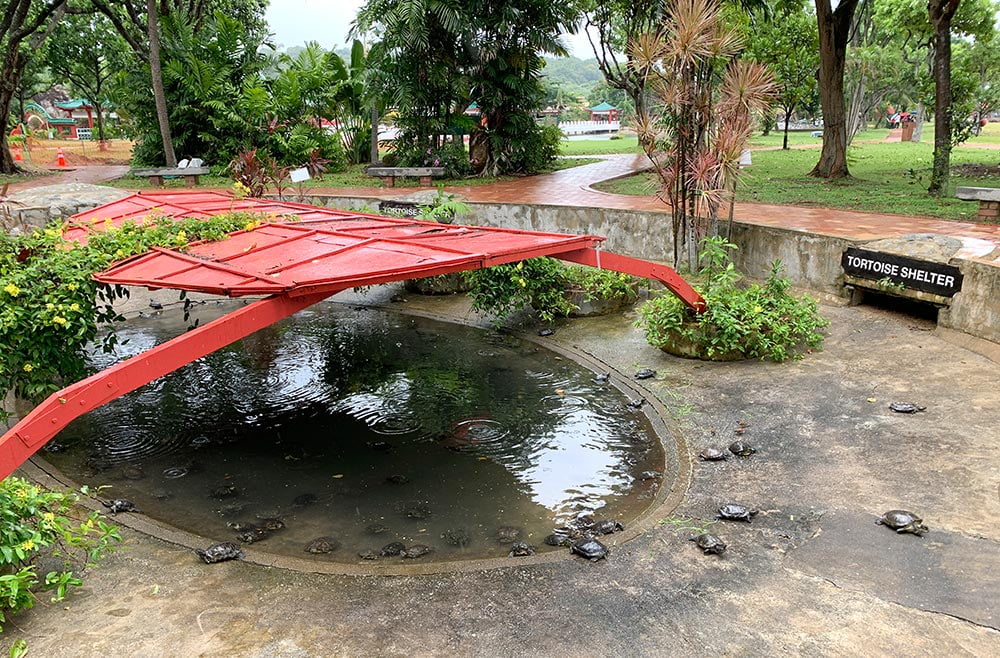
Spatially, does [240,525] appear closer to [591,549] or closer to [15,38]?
[591,549]

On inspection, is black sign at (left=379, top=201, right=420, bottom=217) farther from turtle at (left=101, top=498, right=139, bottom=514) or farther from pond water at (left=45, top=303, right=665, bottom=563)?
turtle at (left=101, top=498, right=139, bottom=514)

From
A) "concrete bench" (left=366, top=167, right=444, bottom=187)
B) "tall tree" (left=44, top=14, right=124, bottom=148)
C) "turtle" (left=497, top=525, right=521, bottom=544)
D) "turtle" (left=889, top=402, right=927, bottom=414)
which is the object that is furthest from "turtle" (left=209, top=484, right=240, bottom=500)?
"tall tree" (left=44, top=14, right=124, bottom=148)

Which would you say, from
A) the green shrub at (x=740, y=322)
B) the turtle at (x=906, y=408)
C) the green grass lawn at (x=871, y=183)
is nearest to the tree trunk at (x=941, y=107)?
the green grass lawn at (x=871, y=183)

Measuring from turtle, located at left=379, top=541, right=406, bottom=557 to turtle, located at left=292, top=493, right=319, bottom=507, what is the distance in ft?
3.23

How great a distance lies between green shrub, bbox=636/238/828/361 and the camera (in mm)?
8070

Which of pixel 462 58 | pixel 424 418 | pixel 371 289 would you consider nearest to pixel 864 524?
pixel 424 418

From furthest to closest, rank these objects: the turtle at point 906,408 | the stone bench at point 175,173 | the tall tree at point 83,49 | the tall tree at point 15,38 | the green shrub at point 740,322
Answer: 1. the tall tree at point 83,49
2. the tall tree at point 15,38
3. the stone bench at point 175,173
4. the green shrub at point 740,322
5. the turtle at point 906,408

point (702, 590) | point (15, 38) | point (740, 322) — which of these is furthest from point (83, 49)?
point (702, 590)

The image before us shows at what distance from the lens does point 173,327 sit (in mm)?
10711

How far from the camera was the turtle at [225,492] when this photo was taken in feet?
19.7

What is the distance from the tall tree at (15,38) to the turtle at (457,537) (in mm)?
20104

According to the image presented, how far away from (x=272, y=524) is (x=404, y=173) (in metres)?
14.3

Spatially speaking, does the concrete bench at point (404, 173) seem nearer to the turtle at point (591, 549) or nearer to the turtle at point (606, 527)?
the turtle at point (606, 527)

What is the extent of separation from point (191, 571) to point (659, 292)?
26.4 feet
